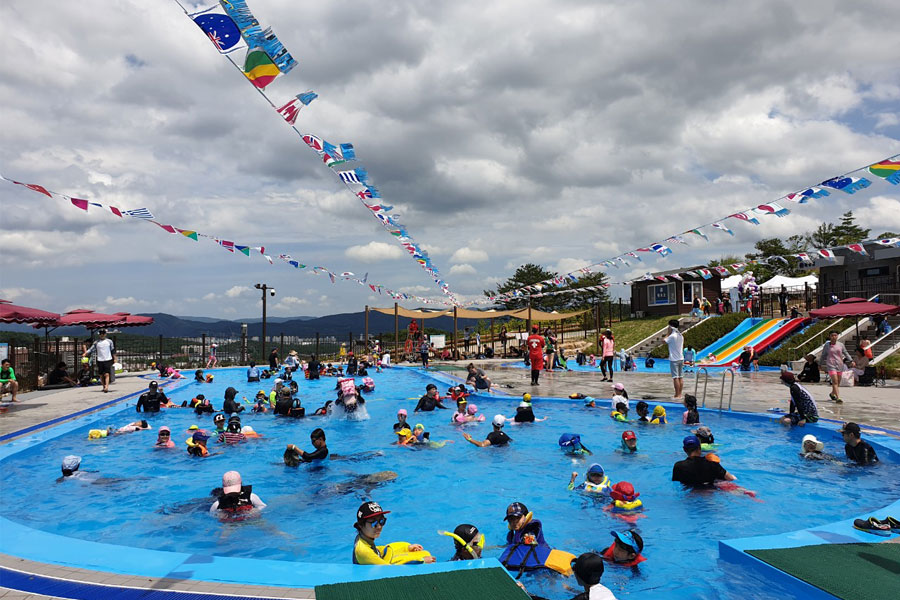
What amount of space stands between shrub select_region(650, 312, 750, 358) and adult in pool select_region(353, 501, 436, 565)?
29.3m

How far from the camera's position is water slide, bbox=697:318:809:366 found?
28.5 metres

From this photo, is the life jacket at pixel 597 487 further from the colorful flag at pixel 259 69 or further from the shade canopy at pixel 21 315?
the shade canopy at pixel 21 315

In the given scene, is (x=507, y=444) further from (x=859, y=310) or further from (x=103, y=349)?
(x=859, y=310)

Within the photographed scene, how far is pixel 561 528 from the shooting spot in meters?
7.40

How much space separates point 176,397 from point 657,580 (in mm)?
18956

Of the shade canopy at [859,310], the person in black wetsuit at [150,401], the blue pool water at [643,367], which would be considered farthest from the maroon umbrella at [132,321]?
the shade canopy at [859,310]

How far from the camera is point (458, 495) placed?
30.0 feet

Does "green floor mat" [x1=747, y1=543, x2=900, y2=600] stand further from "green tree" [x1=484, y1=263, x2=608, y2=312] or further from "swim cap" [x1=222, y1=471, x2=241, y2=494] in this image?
"green tree" [x1=484, y1=263, x2=608, y2=312]

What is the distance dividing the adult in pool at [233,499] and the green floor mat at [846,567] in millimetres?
6244

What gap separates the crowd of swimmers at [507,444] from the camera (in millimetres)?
5086

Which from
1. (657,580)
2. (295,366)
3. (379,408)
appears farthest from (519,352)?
(657,580)

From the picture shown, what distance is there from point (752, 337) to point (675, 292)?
12.2m

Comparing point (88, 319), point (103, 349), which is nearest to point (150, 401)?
point (103, 349)

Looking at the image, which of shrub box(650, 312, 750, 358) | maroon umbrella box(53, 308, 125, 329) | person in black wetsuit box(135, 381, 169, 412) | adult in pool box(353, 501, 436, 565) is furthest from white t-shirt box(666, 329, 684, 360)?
maroon umbrella box(53, 308, 125, 329)
